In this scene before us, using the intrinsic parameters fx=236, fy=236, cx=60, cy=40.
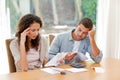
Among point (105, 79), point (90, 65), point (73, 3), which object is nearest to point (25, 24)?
point (90, 65)

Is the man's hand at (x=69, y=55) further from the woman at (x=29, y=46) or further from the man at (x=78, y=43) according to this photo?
the woman at (x=29, y=46)

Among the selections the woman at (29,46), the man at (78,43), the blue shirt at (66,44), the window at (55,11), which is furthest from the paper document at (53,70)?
the window at (55,11)

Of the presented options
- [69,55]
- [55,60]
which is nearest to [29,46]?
[55,60]

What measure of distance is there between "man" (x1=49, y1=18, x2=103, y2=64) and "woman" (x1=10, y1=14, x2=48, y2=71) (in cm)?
15

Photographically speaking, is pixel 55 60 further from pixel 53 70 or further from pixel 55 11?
pixel 55 11

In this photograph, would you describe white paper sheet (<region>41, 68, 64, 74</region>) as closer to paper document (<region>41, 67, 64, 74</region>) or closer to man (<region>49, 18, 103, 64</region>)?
paper document (<region>41, 67, 64, 74</region>)

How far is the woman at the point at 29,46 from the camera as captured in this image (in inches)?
91.0

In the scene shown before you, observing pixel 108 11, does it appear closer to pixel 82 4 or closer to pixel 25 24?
pixel 82 4

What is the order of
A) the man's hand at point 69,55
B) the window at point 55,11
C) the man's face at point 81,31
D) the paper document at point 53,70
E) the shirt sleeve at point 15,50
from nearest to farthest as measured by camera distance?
the paper document at point 53,70
the shirt sleeve at point 15,50
the man's hand at point 69,55
the man's face at point 81,31
the window at point 55,11

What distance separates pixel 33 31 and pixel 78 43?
0.59m

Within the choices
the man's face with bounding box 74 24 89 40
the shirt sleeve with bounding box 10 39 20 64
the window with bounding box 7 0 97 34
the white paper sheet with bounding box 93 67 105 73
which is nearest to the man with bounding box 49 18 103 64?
the man's face with bounding box 74 24 89 40

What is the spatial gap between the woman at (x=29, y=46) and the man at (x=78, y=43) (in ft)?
0.50

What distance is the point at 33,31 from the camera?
2.39 m

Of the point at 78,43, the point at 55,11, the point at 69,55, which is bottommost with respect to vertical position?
the point at 69,55
